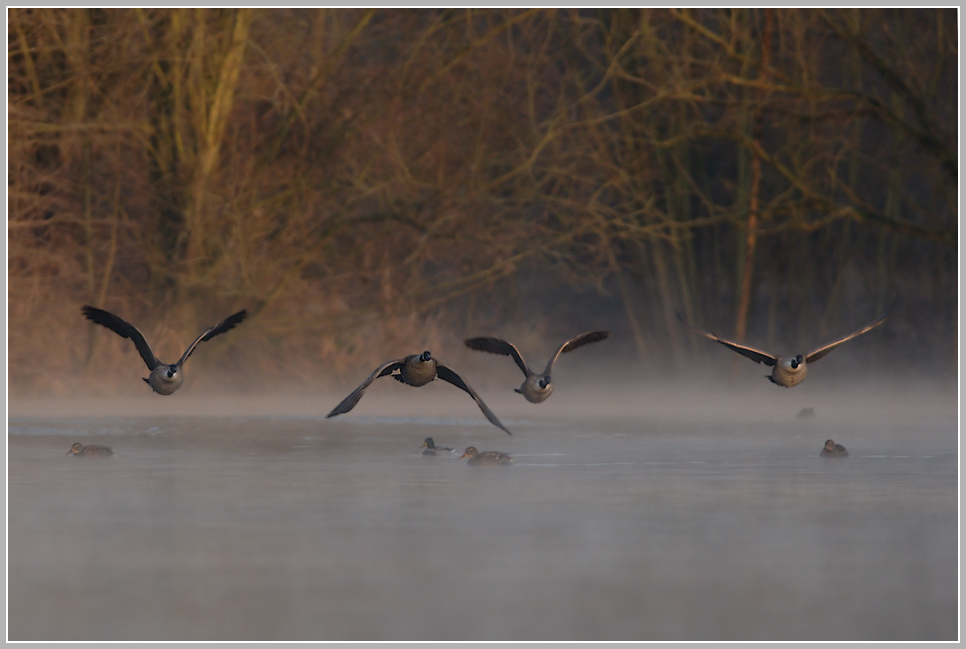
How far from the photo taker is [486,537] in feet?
22.4

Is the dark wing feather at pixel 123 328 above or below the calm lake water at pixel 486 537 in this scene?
above

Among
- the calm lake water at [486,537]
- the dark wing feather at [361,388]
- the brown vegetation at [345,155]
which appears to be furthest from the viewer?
the brown vegetation at [345,155]

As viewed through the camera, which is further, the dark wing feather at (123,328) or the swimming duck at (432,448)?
the swimming duck at (432,448)

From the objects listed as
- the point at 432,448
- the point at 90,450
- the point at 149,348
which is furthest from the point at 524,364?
the point at 90,450

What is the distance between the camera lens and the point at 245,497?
8.05m

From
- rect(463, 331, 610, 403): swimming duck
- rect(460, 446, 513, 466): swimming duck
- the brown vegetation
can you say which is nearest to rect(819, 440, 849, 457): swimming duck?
rect(463, 331, 610, 403): swimming duck

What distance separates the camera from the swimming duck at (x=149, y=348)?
8.52 meters

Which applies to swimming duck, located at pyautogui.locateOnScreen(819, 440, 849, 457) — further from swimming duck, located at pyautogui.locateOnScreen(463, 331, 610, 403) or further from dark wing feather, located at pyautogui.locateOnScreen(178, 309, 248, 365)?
dark wing feather, located at pyautogui.locateOnScreen(178, 309, 248, 365)

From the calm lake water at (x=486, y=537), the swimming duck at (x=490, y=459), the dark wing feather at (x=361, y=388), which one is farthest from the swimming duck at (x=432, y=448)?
the dark wing feather at (x=361, y=388)

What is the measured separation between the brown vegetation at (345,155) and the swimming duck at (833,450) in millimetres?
4268

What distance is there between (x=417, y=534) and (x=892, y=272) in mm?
13521

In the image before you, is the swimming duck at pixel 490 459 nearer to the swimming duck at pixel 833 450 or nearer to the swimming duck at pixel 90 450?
the swimming duck at pixel 833 450

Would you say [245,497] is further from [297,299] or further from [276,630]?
[297,299]

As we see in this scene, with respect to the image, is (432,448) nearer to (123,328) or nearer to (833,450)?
(123,328)
